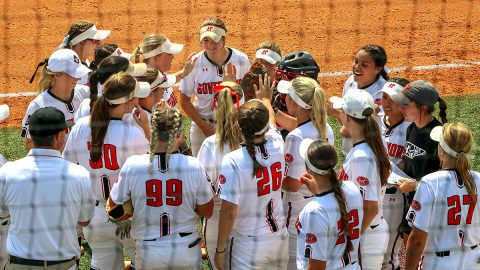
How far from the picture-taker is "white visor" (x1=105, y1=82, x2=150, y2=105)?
5.39 metres

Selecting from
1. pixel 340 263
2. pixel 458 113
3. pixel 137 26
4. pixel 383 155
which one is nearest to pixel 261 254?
pixel 340 263

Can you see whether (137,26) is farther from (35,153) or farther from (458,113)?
(35,153)

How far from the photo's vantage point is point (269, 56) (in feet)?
22.6

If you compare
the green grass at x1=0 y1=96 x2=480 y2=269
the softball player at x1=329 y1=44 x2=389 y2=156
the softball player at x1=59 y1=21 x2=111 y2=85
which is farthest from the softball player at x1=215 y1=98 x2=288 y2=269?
the green grass at x1=0 y1=96 x2=480 y2=269

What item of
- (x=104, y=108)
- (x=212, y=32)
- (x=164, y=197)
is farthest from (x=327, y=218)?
(x=212, y=32)

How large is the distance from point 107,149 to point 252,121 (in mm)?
1017

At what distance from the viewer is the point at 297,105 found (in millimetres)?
5613

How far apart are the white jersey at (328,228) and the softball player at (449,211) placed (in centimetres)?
42

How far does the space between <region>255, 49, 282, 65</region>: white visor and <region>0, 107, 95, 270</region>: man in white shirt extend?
2.38 m

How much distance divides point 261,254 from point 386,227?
885 mm

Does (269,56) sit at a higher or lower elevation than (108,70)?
higher

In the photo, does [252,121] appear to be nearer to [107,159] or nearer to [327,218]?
[327,218]

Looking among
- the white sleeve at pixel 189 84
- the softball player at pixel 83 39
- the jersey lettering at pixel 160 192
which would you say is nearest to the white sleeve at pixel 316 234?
the jersey lettering at pixel 160 192

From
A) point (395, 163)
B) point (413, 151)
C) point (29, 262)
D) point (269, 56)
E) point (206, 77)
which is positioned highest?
point (269, 56)
